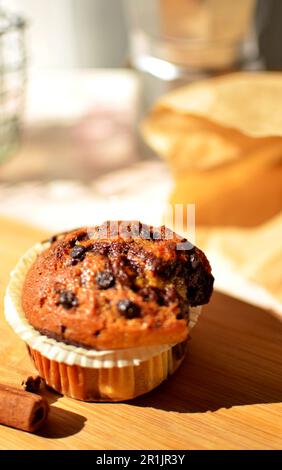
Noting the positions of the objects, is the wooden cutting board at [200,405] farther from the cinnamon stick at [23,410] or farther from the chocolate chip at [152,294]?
the chocolate chip at [152,294]

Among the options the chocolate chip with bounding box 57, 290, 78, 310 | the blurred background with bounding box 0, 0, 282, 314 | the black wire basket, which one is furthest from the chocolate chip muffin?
the black wire basket

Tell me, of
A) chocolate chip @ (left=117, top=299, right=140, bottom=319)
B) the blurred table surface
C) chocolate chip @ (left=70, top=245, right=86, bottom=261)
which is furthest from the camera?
the blurred table surface

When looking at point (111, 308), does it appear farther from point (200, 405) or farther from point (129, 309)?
point (200, 405)

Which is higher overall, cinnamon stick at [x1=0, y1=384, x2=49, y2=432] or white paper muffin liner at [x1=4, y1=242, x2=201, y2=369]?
white paper muffin liner at [x1=4, y1=242, x2=201, y2=369]

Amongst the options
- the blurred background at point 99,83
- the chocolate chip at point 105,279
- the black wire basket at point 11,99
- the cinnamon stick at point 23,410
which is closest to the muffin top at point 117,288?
the chocolate chip at point 105,279

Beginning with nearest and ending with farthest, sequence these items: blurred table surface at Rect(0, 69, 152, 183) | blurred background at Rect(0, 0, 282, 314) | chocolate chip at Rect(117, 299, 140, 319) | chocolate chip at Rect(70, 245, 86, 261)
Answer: chocolate chip at Rect(117, 299, 140, 319)
chocolate chip at Rect(70, 245, 86, 261)
blurred background at Rect(0, 0, 282, 314)
blurred table surface at Rect(0, 69, 152, 183)

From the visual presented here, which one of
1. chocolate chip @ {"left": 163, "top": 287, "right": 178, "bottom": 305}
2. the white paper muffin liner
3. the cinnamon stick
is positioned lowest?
the cinnamon stick

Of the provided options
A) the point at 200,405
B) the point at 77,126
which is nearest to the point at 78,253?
the point at 200,405

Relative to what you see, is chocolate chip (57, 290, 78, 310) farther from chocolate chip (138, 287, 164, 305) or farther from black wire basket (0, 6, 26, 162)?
black wire basket (0, 6, 26, 162)
